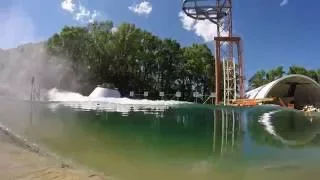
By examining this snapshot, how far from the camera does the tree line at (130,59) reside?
243ft

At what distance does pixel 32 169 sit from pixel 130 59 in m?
67.6

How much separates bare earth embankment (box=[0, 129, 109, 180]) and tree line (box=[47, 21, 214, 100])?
6492 centimetres

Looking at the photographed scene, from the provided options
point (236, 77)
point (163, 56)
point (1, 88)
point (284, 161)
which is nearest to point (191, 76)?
point (163, 56)

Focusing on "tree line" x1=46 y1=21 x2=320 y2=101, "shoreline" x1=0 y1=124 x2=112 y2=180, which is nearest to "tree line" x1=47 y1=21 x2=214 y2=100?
"tree line" x1=46 y1=21 x2=320 y2=101

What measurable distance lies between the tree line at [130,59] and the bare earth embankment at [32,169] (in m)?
64.9

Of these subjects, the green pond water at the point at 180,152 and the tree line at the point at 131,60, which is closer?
the green pond water at the point at 180,152

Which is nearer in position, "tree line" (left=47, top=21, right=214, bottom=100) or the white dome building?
the white dome building

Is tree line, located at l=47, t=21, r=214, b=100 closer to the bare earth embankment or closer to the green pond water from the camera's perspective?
the green pond water

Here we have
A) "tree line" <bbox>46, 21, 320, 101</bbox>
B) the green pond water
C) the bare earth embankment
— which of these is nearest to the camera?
the bare earth embankment

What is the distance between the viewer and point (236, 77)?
223ft

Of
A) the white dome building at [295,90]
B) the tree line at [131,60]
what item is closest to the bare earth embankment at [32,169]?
the white dome building at [295,90]

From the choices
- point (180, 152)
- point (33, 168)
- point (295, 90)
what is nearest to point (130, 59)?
point (295, 90)

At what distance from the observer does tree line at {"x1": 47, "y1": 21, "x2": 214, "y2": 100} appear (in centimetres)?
7400

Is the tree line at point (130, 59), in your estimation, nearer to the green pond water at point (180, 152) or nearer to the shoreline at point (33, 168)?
the green pond water at point (180, 152)
